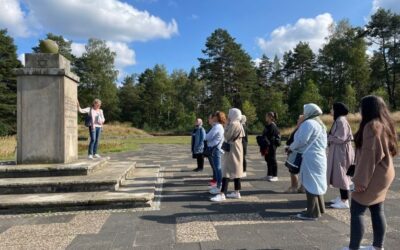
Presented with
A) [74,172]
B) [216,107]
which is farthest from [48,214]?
[216,107]

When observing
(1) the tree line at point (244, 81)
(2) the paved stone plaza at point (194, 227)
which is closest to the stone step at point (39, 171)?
(2) the paved stone plaza at point (194, 227)

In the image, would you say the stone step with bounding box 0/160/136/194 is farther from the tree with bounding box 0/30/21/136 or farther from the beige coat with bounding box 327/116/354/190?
the tree with bounding box 0/30/21/136

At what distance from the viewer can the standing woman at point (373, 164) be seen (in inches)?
173

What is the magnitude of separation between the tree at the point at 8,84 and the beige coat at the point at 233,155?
52.8 metres

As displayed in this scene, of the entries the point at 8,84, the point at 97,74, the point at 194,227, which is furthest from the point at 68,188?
the point at 97,74

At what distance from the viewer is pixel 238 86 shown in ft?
227

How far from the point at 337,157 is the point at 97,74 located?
6427 centimetres

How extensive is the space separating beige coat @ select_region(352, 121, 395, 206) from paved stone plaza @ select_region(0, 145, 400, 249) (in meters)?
0.93

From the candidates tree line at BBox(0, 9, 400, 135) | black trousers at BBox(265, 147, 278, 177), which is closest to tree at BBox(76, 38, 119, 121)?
tree line at BBox(0, 9, 400, 135)

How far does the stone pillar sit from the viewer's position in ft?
30.8

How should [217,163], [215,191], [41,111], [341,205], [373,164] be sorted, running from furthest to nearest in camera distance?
1. [41,111]
2. [217,163]
3. [215,191]
4. [341,205]
5. [373,164]

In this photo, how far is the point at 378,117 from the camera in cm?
446

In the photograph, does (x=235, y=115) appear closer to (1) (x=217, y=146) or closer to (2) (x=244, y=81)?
(1) (x=217, y=146)

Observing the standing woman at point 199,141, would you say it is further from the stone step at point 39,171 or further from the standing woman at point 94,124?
the stone step at point 39,171
